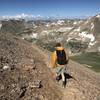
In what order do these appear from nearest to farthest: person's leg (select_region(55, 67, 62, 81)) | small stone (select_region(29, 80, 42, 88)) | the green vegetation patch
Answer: small stone (select_region(29, 80, 42, 88)) < person's leg (select_region(55, 67, 62, 81)) < the green vegetation patch

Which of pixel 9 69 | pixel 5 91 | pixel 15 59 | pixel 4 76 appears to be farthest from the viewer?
pixel 15 59

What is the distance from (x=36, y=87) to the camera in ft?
56.5

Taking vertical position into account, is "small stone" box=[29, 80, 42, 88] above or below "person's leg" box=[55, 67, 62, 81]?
below

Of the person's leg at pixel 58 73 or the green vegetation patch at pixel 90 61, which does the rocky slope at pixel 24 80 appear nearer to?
the person's leg at pixel 58 73

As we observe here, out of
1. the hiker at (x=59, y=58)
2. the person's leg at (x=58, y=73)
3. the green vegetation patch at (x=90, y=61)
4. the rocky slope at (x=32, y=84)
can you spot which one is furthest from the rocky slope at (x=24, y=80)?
the green vegetation patch at (x=90, y=61)

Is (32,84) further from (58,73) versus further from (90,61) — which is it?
(90,61)

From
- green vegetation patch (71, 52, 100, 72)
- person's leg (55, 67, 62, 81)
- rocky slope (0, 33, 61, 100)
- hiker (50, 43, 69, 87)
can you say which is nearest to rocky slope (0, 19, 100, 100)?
rocky slope (0, 33, 61, 100)

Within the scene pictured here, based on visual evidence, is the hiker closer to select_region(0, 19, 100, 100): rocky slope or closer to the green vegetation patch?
select_region(0, 19, 100, 100): rocky slope

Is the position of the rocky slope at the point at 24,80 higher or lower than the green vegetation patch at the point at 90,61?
higher

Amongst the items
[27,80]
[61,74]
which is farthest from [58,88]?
[27,80]

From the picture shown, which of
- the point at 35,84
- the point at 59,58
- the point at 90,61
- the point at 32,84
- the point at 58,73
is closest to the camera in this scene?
the point at 59,58

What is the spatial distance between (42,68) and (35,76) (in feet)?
7.86

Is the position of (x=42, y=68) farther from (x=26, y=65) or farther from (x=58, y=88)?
(x=58, y=88)

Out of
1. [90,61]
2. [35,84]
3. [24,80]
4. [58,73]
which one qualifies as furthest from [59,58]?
[90,61]
